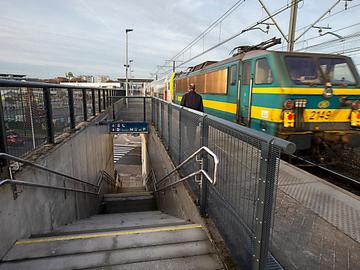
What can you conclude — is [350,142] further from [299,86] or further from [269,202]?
[269,202]

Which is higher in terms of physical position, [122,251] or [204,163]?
[204,163]

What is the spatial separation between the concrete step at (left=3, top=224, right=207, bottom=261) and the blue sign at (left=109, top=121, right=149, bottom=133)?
33.9 ft

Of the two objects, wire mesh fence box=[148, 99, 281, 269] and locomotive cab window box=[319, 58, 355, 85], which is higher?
locomotive cab window box=[319, 58, 355, 85]

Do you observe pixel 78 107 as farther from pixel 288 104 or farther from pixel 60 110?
pixel 288 104

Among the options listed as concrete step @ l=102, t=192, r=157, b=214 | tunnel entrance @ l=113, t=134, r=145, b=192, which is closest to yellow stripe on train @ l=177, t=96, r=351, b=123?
concrete step @ l=102, t=192, r=157, b=214

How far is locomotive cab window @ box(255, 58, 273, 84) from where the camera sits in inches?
237

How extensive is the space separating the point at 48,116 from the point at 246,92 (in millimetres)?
5228

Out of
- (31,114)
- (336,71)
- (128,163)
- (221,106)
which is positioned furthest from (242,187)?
(128,163)

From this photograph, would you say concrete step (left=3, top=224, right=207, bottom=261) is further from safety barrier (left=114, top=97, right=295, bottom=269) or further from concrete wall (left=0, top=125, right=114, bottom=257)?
safety barrier (left=114, top=97, right=295, bottom=269)

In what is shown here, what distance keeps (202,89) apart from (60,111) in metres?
6.67

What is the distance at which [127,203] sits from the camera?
12.3 metres

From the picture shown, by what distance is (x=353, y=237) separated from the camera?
281 cm

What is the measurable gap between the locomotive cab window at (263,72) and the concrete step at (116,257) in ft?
15.1

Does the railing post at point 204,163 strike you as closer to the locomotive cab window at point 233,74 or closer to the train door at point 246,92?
the train door at point 246,92
